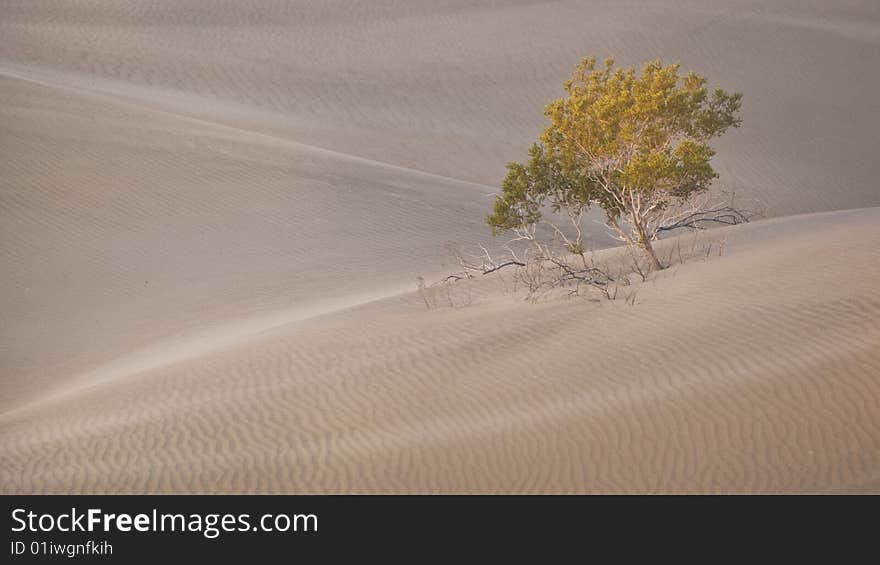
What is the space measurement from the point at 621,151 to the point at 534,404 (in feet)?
16.0

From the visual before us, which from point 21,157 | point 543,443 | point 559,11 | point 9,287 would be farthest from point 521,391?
point 559,11

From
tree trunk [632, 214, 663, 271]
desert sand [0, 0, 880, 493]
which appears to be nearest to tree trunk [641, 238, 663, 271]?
tree trunk [632, 214, 663, 271]

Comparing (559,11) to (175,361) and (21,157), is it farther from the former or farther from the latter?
(175,361)

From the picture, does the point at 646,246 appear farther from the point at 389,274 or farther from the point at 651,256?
the point at 389,274

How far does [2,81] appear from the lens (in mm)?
24812

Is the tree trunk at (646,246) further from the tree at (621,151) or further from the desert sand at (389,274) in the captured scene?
the desert sand at (389,274)

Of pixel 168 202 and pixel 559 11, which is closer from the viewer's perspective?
pixel 168 202

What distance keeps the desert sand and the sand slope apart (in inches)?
1.1

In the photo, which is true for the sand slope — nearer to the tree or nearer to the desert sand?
the desert sand

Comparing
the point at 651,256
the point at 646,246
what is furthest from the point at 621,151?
the point at 651,256

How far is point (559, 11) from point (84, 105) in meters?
19.6

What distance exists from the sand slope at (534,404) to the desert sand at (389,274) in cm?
3

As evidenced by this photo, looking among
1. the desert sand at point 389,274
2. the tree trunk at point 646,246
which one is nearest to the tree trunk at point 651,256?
the tree trunk at point 646,246

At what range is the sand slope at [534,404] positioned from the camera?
6.98 meters
